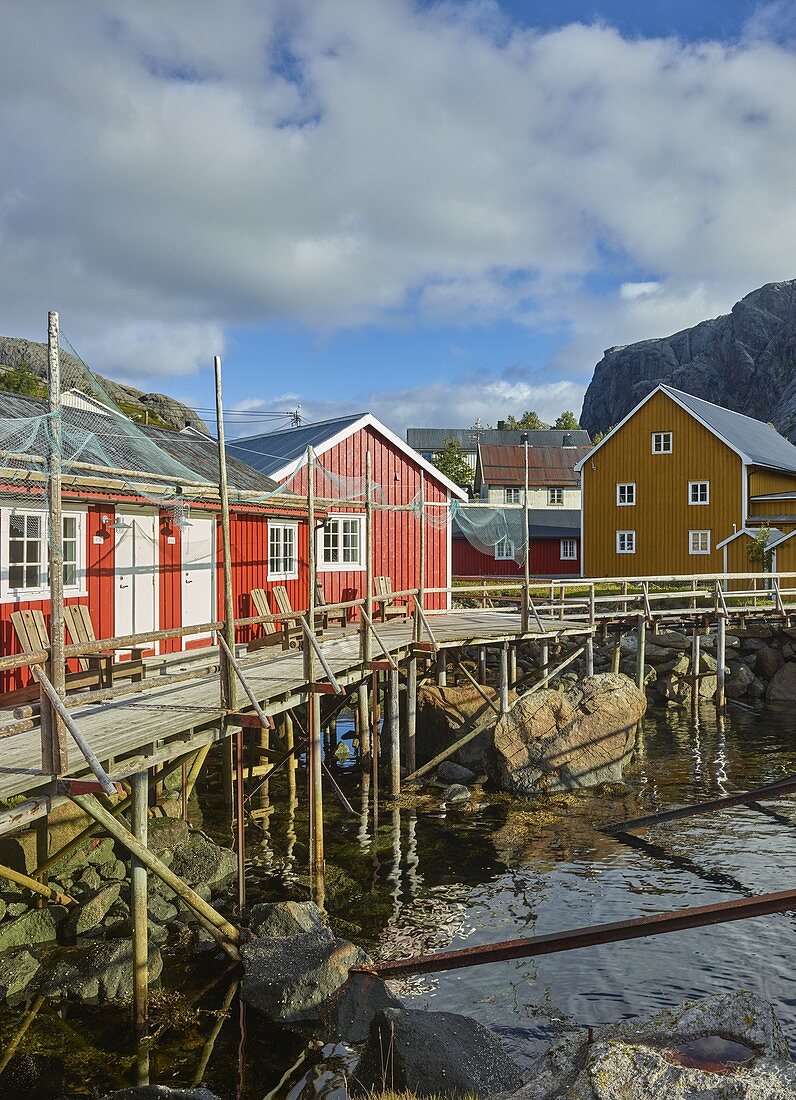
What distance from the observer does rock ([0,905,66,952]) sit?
27.5 feet

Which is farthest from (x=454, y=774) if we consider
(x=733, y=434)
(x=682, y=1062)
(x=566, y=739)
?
(x=733, y=434)

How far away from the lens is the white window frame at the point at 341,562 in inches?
750

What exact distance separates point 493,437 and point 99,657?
65.5 metres

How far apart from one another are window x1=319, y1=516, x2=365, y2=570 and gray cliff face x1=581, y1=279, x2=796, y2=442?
6600 cm

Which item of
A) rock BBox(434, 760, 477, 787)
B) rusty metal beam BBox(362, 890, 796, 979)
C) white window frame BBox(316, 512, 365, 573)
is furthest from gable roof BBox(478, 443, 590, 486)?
rusty metal beam BBox(362, 890, 796, 979)

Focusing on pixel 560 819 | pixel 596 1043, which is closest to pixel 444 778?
pixel 560 819

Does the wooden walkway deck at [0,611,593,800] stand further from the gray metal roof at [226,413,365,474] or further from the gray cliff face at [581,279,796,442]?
the gray cliff face at [581,279,796,442]

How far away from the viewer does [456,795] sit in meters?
14.4

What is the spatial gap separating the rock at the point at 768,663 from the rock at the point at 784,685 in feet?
1.91

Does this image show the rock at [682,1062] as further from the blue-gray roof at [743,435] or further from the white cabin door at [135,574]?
the blue-gray roof at [743,435]

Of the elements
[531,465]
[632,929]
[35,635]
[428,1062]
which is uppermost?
[531,465]

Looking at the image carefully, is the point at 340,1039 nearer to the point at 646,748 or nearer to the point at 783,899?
the point at 783,899

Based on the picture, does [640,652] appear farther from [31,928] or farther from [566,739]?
[31,928]

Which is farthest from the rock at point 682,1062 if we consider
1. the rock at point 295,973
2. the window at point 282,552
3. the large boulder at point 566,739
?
the window at point 282,552
